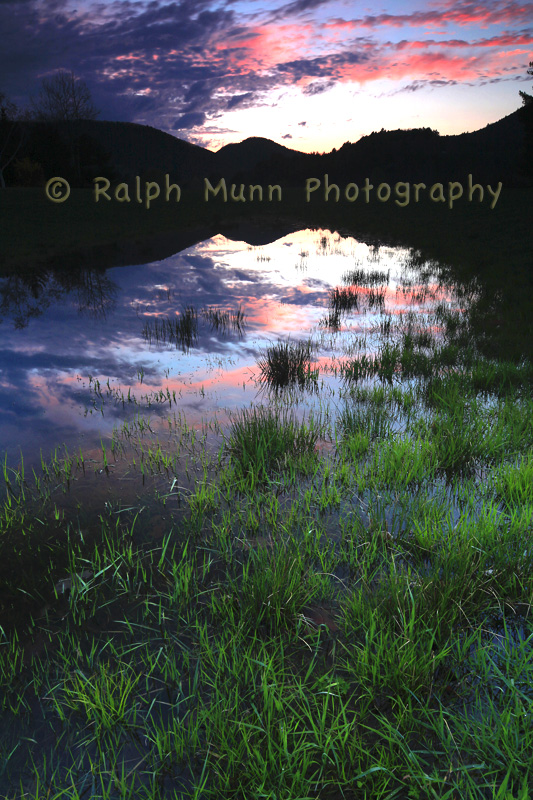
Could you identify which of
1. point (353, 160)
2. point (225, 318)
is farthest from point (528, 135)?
point (353, 160)

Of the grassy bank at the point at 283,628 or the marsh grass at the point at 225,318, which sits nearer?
the grassy bank at the point at 283,628

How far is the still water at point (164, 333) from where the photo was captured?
583 cm

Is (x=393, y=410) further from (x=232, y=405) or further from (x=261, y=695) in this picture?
(x=261, y=695)

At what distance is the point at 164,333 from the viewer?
916cm

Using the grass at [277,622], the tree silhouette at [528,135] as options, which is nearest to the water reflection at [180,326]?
the grass at [277,622]

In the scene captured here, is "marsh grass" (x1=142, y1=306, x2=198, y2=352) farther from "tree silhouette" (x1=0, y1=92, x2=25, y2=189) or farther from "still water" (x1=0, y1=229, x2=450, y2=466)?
"tree silhouette" (x1=0, y1=92, x2=25, y2=189)

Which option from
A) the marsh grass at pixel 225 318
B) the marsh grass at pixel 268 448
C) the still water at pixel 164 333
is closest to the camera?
the marsh grass at pixel 268 448

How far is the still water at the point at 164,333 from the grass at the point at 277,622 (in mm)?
1133

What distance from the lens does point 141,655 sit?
2.49 m

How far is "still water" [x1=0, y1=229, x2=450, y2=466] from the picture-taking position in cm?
583

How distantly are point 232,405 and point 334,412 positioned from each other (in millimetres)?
1192

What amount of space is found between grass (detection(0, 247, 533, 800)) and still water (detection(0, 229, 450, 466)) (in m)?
1.13

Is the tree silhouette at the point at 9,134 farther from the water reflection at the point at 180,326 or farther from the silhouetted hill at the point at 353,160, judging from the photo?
the water reflection at the point at 180,326

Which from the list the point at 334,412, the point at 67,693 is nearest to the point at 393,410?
the point at 334,412
